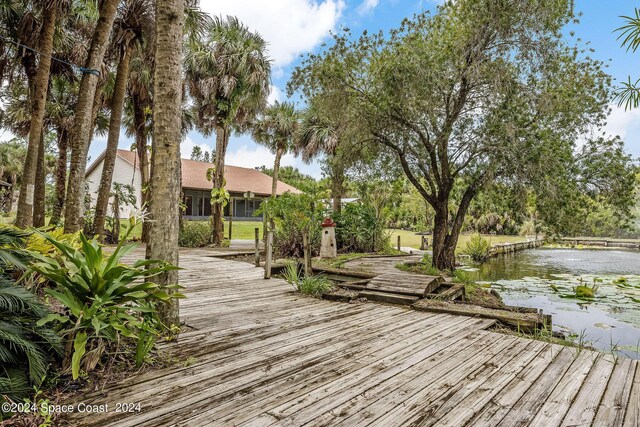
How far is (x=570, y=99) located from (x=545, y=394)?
25.3 feet

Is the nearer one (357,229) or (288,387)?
(288,387)

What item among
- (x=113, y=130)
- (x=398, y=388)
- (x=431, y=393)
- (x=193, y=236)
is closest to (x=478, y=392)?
(x=431, y=393)

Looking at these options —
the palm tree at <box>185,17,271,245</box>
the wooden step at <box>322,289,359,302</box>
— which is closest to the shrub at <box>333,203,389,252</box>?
the palm tree at <box>185,17,271,245</box>

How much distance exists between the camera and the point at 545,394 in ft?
8.67

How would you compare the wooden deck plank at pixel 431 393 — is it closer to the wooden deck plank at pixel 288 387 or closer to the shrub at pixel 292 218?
the wooden deck plank at pixel 288 387

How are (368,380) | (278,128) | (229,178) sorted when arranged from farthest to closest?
1. (229,178)
2. (278,128)
3. (368,380)

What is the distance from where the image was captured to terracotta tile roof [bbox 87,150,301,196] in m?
27.2

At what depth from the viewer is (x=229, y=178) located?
1195 inches

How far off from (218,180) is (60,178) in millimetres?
5771

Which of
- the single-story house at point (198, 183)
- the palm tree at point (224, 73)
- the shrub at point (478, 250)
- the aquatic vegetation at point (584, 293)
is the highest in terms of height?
the palm tree at point (224, 73)

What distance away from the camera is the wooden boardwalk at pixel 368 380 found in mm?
2299

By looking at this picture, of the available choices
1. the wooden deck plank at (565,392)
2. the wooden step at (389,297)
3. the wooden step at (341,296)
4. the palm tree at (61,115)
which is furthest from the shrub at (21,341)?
the palm tree at (61,115)

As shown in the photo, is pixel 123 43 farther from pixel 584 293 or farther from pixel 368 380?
pixel 584 293

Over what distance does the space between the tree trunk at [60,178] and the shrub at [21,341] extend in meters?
11.5
